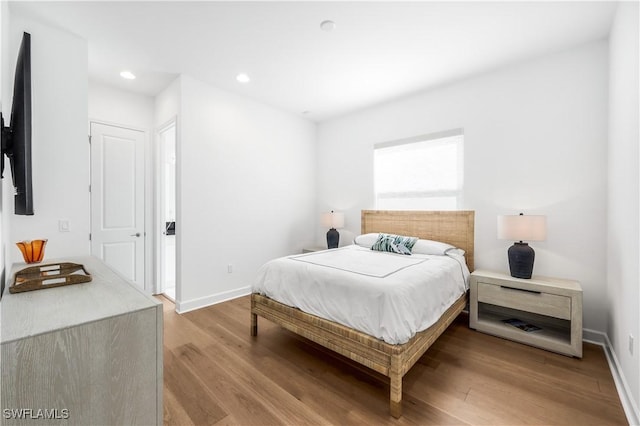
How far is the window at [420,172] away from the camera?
3418mm

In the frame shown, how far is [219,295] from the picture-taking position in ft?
11.7

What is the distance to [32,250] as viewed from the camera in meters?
1.76

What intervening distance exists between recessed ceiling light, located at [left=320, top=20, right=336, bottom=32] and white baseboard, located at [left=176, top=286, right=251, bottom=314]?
319 cm

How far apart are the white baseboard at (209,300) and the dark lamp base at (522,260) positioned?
3.21m

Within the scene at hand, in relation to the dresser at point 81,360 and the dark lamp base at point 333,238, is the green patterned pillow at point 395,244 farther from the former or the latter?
the dresser at point 81,360

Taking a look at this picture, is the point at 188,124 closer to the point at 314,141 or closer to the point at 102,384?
the point at 314,141

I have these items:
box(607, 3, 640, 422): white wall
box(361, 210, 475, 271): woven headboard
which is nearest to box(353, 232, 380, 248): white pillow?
box(361, 210, 475, 271): woven headboard

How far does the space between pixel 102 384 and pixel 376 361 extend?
1.46m

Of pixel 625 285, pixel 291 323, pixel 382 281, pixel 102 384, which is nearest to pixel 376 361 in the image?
pixel 382 281

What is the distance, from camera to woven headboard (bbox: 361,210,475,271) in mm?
3209

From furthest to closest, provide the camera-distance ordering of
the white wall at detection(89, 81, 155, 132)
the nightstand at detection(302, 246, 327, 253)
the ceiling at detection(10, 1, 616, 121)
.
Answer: the nightstand at detection(302, 246, 327, 253), the white wall at detection(89, 81, 155, 132), the ceiling at detection(10, 1, 616, 121)

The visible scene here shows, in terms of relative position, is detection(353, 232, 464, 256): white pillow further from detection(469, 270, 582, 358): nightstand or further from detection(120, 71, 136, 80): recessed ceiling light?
detection(120, 71, 136, 80): recessed ceiling light

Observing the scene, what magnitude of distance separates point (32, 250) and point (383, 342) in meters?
2.32

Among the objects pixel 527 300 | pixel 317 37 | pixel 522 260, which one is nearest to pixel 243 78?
pixel 317 37
